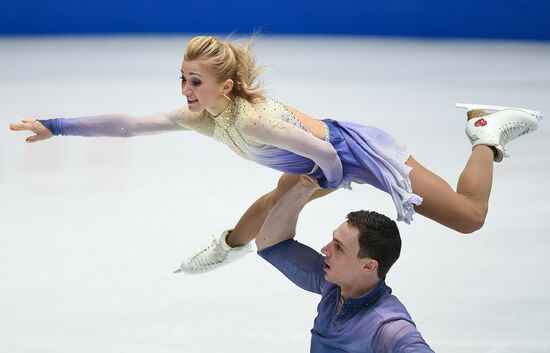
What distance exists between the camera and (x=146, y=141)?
7.53 m

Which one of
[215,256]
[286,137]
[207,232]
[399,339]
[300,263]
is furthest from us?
[207,232]

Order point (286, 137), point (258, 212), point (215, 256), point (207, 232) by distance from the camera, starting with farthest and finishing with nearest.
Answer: point (207, 232) < point (215, 256) < point (258, 212) < point (286, 137)

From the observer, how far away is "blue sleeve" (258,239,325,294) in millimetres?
3338

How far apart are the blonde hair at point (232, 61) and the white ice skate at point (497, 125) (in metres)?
0.97

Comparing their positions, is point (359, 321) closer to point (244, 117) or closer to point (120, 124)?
point (244, 117)

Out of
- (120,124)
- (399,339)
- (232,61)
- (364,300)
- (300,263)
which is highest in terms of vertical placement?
(232,61)

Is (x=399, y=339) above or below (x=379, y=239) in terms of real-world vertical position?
Result: below

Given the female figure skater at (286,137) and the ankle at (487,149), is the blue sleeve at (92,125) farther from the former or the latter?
the ankle at (487,149)

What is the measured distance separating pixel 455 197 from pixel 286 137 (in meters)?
0.72

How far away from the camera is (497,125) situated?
3938 mm

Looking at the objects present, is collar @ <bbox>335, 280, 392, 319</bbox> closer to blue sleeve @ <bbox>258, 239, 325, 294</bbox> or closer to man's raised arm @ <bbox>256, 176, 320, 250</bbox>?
blue sleeve @ <bbox>258, 239, 325, 294</bbox>

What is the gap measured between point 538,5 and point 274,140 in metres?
9.42

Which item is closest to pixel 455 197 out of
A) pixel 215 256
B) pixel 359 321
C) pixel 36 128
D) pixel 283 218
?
pixel 283 218

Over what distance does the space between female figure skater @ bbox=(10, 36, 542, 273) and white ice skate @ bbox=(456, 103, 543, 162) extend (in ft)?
0.06
